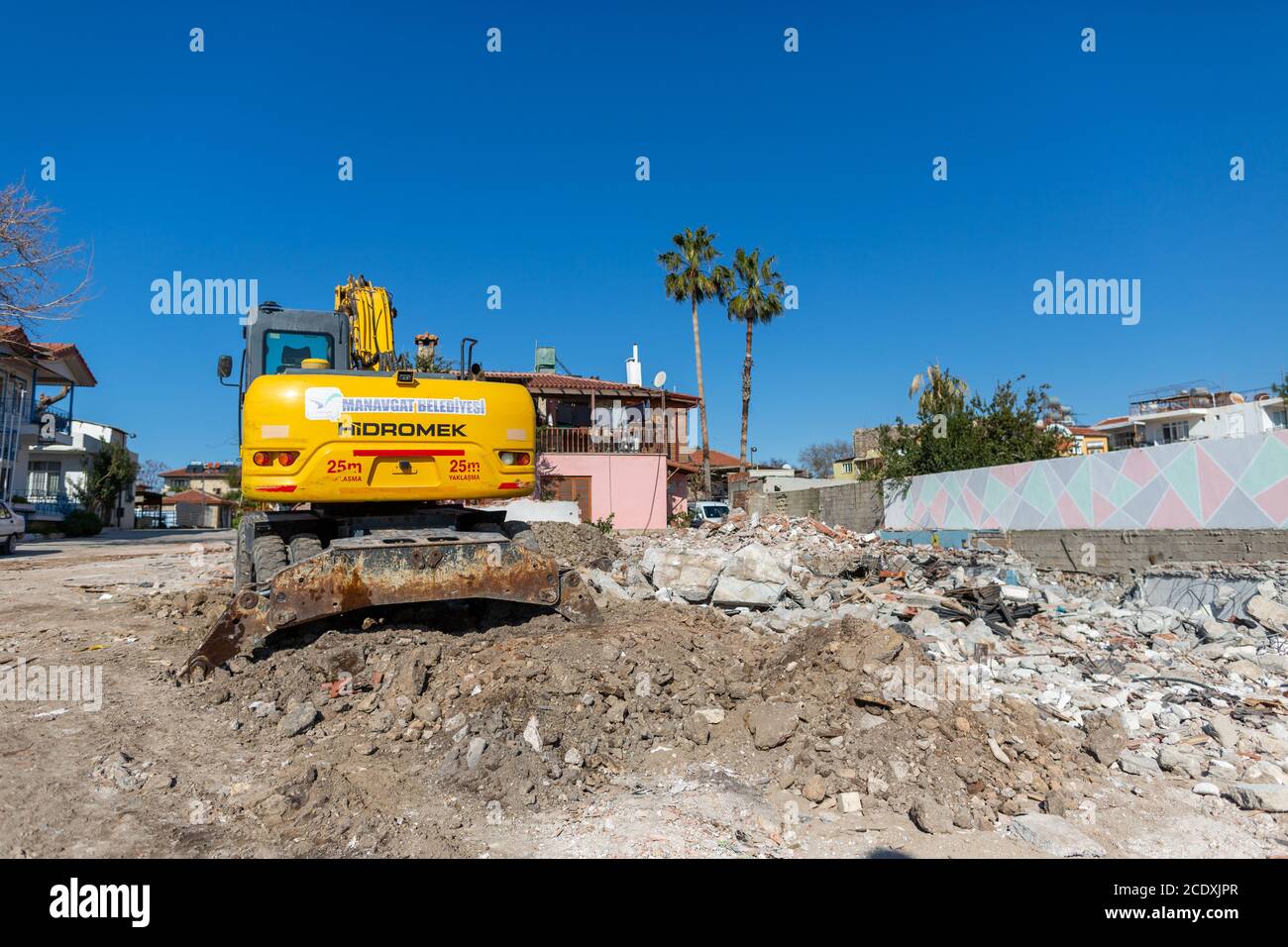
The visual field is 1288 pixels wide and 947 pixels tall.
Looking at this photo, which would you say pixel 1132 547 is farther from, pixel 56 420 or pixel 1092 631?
pixel 56 420

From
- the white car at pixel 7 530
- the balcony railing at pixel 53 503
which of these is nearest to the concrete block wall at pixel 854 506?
the white car at pixel 7 530

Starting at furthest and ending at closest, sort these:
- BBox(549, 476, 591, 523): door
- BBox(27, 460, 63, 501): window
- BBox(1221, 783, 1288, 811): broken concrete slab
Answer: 1. BBox(27, 460, 63, 501): window
2. BBox(549, 476, 591, 523): door
3. BBox(1221, 783, 1288, 811): broken concrete slab

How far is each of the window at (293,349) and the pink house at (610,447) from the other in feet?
65.0

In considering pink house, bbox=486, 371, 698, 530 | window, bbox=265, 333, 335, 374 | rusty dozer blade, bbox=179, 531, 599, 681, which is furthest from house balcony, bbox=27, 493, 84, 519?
rusty dozer blade, bbox=179, 531, 599, 681

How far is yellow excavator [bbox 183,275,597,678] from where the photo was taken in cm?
566

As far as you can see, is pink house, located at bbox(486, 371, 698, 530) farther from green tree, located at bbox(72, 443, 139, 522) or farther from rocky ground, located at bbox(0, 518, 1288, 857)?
green tree, located at bbox(72, 443, 139, 522)

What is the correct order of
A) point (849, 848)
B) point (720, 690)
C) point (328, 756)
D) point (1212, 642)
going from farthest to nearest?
1. point (1212, 642)
2. point (720, 690)
3. point (328, 756)
4. point (849, 848)

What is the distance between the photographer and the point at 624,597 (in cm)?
929

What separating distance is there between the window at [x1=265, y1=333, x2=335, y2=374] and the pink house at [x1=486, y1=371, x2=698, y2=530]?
19.8m

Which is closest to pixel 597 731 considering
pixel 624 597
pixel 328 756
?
→ pixel 328 756

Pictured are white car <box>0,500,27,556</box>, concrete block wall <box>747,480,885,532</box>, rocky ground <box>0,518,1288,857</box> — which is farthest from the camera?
concrete block wall <box>747,480,885,532</box>
